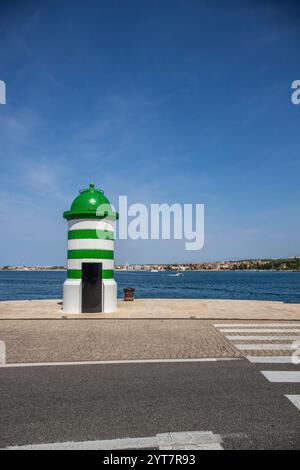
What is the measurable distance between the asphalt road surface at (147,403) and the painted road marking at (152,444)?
3.5 inches

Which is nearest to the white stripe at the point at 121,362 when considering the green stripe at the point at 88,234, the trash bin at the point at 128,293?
the green stripe at the point at 88,234

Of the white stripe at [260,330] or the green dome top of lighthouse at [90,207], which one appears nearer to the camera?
the white stripe at [260,330]

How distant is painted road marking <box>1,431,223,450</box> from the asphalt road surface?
0.09m

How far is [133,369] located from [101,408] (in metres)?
1.87

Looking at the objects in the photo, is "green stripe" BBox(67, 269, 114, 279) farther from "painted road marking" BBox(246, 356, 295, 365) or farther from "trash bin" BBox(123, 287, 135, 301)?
"painted road marking" BBox(246, 356, 295, 365)

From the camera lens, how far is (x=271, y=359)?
770 centimetres

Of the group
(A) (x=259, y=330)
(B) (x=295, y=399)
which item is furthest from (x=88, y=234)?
(B) (x=295, y=399)

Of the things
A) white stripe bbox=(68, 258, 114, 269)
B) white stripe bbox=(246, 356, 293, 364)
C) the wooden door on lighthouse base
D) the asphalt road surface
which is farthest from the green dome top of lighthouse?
white stripe bbox=(246, 356, 293, 364)

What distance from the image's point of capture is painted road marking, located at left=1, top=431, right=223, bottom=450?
159 inches

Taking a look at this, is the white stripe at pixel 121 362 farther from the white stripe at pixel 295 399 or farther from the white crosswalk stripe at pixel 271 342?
the white stripe at pixel 295 399

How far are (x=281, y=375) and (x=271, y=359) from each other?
106 cm

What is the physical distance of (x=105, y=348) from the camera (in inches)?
340

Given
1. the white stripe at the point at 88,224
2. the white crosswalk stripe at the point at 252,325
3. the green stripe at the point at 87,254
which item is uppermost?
the white stripe at the point at 88,224

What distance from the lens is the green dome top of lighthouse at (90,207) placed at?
14891 millimetres
